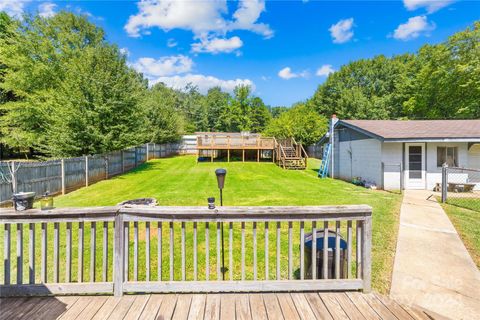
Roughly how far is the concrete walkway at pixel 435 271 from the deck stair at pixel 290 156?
12.9m

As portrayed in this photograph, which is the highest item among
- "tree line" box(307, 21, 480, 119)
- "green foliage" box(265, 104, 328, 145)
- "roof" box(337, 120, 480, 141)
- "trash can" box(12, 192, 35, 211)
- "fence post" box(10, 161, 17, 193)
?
"tree line" box(307, 21, 480, 119)

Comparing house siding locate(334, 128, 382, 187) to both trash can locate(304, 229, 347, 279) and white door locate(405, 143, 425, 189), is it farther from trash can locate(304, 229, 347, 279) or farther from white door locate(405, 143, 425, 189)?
trash can locate(304, 229, 347, 279)

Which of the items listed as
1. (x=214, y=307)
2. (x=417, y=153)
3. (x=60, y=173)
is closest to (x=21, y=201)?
(x=214, y=307)

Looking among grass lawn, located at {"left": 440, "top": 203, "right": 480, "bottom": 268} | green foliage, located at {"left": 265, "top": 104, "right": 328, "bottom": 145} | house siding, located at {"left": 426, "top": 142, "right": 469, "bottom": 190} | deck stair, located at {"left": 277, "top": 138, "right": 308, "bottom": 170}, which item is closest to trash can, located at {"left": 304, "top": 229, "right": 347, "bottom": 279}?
grass lawn, located at {"left": 440, "top": 203, "right": 480, "bottom": 268}

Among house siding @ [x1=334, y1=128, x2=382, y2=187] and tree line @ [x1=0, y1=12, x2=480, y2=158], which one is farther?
tree line @ [x1=0, y1=12, x2=480, y2=158]

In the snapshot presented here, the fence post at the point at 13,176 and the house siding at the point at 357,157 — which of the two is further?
the house siding at the point at 357,157

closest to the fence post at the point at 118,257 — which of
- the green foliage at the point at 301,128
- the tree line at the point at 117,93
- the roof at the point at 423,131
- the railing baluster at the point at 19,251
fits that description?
the railing baluster at the point at 19,251

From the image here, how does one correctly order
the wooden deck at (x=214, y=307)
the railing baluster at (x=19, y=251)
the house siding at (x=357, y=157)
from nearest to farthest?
the wooden deck at (x=214, y=307), the railing baluster at (x=19, y=251), the house siding at (x=357, y=157)

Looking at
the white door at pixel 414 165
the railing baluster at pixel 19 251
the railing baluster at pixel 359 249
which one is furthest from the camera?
the white door at pixel 414 165

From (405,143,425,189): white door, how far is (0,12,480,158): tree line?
1419cm

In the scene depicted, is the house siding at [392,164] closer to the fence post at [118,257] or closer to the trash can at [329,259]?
the trash can at [329,259]

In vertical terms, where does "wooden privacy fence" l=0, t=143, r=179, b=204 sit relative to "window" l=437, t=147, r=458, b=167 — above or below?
below

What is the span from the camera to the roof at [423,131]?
10.4 metres

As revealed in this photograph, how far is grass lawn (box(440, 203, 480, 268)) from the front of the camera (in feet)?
14.7
